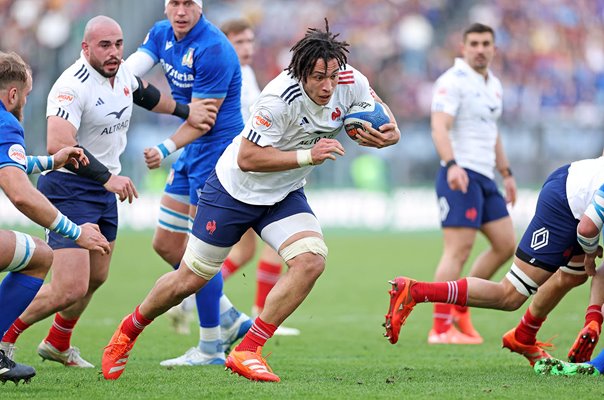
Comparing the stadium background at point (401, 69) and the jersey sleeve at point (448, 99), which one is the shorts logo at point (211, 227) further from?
the stadium background at point (401, 69)

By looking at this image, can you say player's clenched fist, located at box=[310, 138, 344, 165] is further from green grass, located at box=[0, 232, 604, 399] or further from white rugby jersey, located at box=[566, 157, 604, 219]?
white rugby jersey, located at box=[566, 157, 604, 219]

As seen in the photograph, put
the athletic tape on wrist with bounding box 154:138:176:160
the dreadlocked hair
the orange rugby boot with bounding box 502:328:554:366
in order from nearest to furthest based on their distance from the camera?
the dreadlocked hair → the orange rugby boot with bounding box 502:328:554:366 → the athletic tape on wrist with bounding box 154:138:176:160

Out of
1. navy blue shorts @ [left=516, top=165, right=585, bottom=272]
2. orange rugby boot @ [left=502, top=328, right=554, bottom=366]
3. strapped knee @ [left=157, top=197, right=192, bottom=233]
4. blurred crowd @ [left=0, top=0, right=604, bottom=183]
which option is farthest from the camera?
blurred crowd @ [left=0, top=0, right=604, bottom=183]

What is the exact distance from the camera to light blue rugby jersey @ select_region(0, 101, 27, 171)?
5.89 meters

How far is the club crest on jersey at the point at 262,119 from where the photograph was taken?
6258mm

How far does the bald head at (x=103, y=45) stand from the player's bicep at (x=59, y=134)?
0.51 metres

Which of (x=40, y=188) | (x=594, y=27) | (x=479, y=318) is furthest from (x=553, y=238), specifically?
(x=594, y=27)

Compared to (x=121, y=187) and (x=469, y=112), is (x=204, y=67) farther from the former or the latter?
(x=469, y=112)

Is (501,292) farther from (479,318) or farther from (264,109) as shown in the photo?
(479,318)

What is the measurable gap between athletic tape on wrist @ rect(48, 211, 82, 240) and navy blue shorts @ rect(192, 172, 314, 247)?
32.3 inches

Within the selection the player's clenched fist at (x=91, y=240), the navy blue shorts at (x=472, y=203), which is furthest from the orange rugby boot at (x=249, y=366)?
the navy blue shorts at (x=472, y=203)

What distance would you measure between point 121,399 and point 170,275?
114 centimetres

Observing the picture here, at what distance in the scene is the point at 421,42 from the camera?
25.5m

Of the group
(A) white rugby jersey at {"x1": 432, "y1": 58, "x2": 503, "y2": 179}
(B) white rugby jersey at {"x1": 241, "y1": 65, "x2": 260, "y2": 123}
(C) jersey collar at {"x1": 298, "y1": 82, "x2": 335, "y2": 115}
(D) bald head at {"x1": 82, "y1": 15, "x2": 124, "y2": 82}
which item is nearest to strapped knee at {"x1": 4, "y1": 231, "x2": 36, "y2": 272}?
(D) bald head at {"x1": 82, "y1": 15, "x2": 124, "y2": 82}
